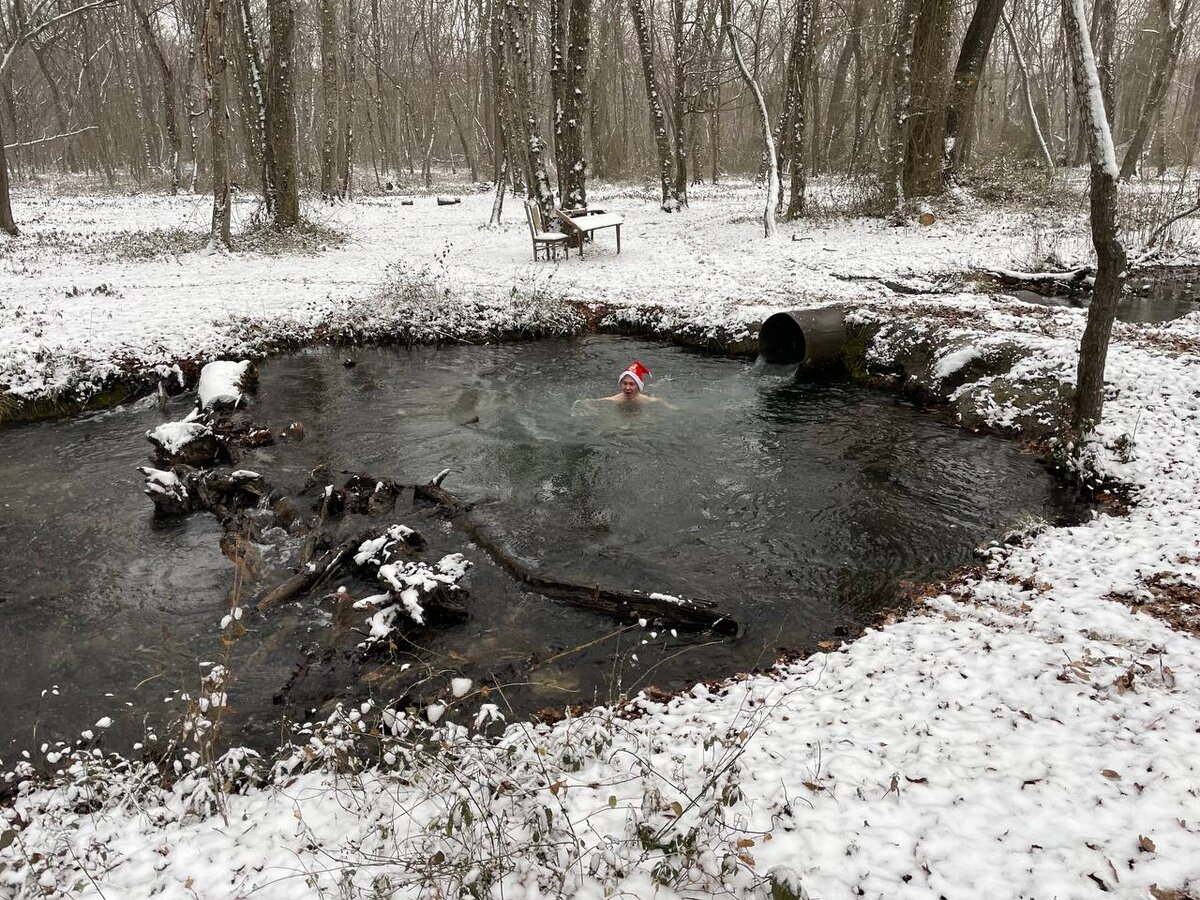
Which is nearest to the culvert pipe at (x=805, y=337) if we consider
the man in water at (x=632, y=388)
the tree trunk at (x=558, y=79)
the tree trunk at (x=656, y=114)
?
the man in water at (x=632, y=388)

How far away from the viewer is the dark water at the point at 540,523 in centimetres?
484

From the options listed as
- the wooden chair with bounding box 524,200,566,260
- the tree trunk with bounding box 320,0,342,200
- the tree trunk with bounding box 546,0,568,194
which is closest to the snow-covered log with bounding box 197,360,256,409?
the wooden chair with bounding box 524,200,566,260

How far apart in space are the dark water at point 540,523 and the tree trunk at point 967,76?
14.1 meters

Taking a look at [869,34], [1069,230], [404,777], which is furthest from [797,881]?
[869,34]

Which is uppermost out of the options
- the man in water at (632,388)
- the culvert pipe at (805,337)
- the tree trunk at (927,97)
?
the tree trunk at (927,97)

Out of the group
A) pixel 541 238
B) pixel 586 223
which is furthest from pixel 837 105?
pixel 541 238

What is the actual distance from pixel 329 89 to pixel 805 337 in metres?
25.9

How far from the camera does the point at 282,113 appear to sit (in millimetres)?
18469

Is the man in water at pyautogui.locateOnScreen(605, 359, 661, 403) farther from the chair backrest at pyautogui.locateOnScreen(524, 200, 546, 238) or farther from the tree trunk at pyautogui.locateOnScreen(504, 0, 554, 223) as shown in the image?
the tree trunk at pyautogui.locateOnScreen(504, 0, 554, 223)

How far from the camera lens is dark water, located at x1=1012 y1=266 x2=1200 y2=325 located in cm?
1181

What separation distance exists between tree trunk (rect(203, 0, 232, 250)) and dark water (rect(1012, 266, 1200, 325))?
54.7 feet

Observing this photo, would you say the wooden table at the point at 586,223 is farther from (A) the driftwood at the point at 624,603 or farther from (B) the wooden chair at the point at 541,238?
(A) the driftwood at the point at 624,603

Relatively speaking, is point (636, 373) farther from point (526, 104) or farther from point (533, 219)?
point (526, 104)

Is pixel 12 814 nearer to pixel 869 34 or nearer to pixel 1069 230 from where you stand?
pixel 1069 230
